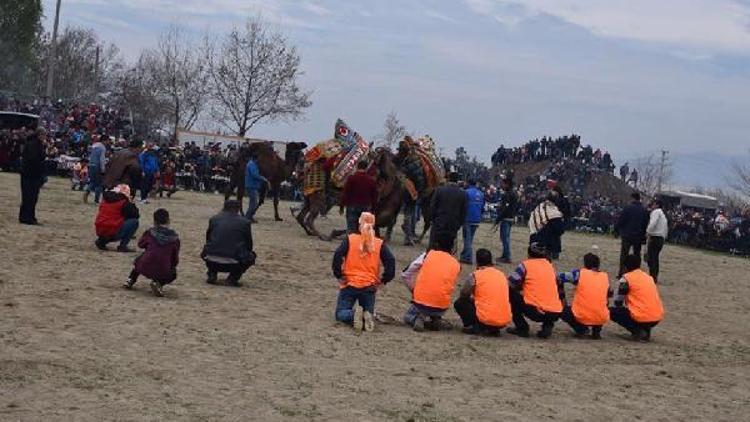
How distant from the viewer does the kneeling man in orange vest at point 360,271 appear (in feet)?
37.7

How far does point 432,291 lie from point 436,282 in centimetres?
13

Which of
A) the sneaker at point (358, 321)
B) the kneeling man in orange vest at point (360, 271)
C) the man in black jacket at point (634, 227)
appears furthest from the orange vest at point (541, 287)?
the man in black jacket at point (634, 227)

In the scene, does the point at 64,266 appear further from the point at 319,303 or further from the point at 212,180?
the point at 212,180

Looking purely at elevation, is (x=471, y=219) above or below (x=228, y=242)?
above

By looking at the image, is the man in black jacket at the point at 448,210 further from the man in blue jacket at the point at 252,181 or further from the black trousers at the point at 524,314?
the man in blue jacket at the point at 252,181

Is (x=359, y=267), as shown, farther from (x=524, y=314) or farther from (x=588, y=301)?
(x=588, y=301)

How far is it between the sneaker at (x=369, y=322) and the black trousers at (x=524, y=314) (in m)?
1.84

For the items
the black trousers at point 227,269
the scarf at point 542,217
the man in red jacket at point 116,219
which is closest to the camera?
the black trousers at point 227,269

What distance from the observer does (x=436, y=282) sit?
11.8 metres

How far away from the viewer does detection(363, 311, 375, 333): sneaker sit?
1127cm

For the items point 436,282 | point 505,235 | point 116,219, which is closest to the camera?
point 436,282

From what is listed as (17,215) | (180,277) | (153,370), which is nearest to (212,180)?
(17,215)

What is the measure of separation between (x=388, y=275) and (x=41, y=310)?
12.5ft

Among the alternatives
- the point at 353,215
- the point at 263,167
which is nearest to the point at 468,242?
the point at 353,215
